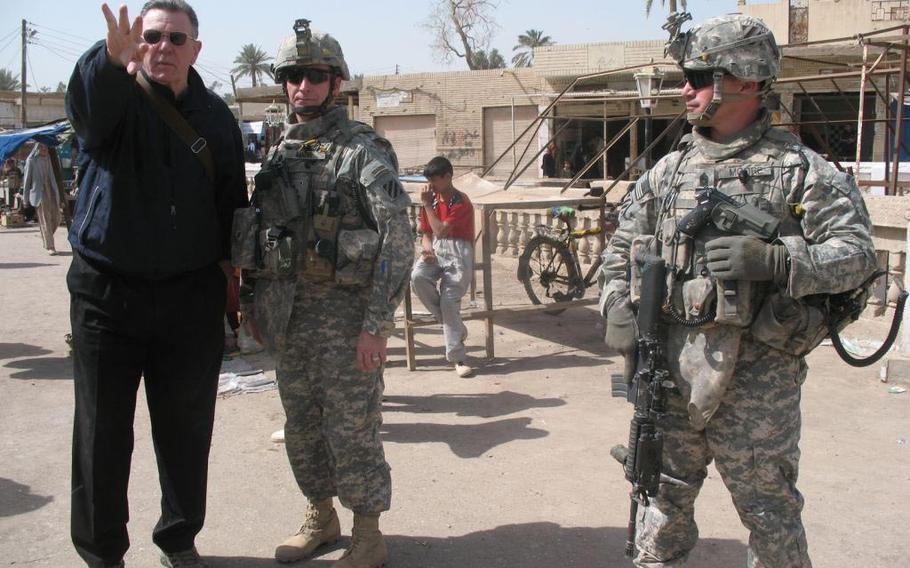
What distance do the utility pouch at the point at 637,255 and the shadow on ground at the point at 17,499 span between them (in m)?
3.06

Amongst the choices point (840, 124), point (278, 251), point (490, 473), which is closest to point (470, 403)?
point (490, 473)

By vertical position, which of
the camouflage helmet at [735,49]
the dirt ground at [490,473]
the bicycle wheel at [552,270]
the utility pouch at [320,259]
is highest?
the camouflage helmet at [735,49]

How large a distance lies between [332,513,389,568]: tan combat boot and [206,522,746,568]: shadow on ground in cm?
14

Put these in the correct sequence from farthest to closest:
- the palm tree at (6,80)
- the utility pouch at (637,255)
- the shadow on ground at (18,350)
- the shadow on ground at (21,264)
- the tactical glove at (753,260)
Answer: the palm tree at (6,80) < the shadow on ground at (21,264) < the shadow on ground at (18,350) < the utility pouch at (637,255) < the tactical glove at (753,260)

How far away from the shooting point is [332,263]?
3.20 meters

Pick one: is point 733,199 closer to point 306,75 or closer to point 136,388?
point 306,75

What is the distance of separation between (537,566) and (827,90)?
18710 millimetres

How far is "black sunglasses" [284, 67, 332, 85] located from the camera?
10.7 feet

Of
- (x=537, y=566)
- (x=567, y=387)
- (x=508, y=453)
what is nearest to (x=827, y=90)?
(x=567, y=387)

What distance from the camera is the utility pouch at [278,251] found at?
3193 millimetres

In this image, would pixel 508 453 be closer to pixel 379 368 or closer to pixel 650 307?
pixel 379 368

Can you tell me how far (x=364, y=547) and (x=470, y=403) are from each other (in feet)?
8.28

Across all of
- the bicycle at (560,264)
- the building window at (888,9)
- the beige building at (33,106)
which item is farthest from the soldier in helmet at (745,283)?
the beige building at (33,106)

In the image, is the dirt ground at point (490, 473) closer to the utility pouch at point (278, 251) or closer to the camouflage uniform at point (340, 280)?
the camouflage uniform at point (340, 280)
